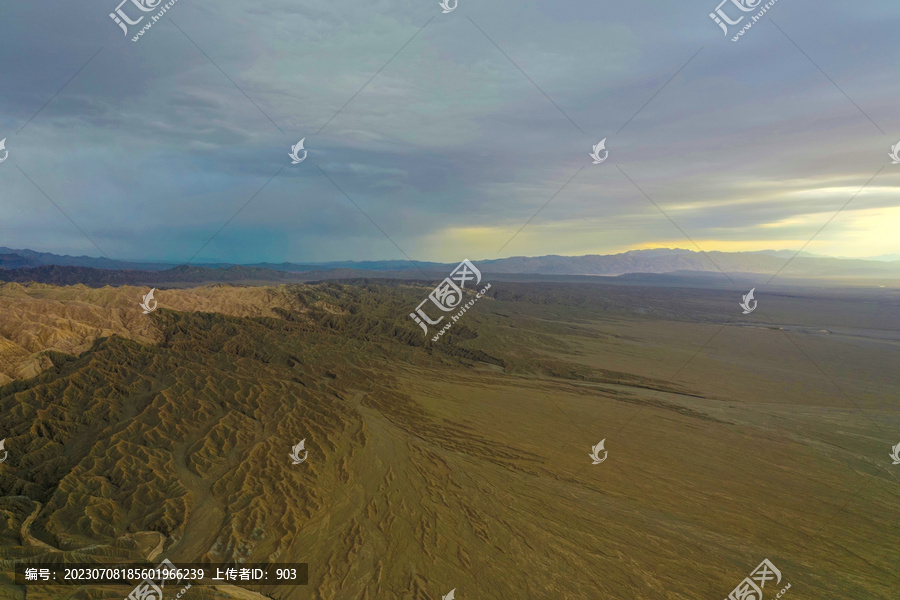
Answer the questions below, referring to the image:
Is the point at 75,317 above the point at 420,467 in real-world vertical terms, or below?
above

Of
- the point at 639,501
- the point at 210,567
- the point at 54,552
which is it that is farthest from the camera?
the point at 639,501

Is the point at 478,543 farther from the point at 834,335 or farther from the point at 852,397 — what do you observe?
the point at 834,335

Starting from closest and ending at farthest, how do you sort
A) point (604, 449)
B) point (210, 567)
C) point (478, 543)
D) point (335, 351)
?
point (210, 567), point (478, 543), point (604, 449), point (335, 351)

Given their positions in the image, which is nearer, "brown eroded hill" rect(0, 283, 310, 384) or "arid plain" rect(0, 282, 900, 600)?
"arid plain" rect(0, 282, 900, 600)

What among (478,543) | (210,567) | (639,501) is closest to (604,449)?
(639,501)

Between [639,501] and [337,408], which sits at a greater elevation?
[337,408]

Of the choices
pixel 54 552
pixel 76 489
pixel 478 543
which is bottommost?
pixel 478 543

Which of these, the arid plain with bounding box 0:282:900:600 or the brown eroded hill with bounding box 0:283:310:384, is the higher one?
the brown eroded hill with bounding box 0:283:310:384

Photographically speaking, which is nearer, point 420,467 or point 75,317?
point 420,467
